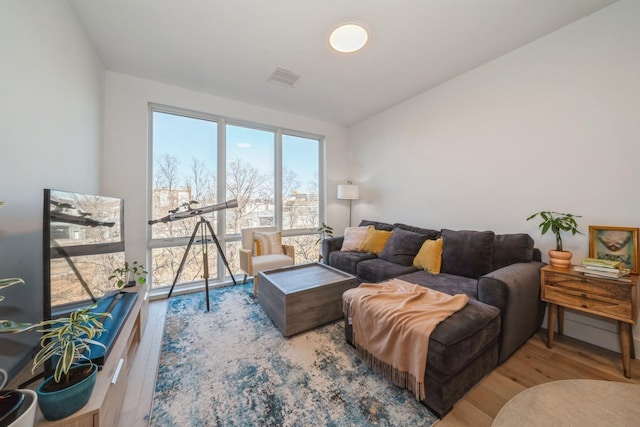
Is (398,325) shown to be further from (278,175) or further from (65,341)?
(278,175)

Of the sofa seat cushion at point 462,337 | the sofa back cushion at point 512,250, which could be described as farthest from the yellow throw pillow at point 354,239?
Answer: the sofa seat cushion at point 462,337

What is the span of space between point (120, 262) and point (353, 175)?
12.2 feet

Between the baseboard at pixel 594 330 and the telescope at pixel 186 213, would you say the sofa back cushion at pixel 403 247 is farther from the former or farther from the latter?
the telescope at pixel 186 213

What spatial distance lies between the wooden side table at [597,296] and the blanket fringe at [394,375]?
1.39 m

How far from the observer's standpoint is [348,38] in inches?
81.4

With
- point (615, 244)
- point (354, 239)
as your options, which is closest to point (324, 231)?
point (354, 239)

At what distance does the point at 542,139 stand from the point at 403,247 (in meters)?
1.71

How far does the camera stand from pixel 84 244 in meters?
1.34

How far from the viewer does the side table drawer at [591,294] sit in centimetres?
151

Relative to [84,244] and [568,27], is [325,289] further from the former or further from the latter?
[568,27]

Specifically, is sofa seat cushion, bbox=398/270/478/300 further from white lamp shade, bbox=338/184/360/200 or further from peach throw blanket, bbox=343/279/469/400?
white lamp shade, bbox=338/184/360/200

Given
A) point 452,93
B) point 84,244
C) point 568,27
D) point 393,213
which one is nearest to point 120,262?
point 84,244

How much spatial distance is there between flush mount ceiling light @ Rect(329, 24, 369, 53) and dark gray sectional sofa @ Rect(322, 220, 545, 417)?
213cm

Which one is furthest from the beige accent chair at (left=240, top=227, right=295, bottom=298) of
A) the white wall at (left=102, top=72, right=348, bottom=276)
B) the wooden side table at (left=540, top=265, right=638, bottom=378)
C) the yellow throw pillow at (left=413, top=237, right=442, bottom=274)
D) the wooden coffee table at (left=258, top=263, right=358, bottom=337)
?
the wooden side table at (left=540, top=265, right=638, bottom=378)
